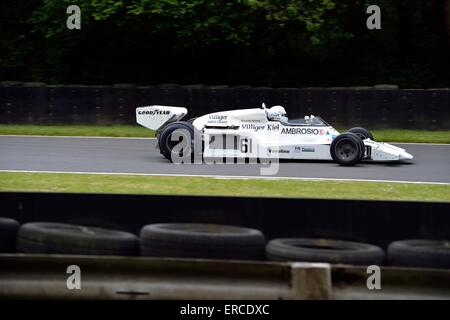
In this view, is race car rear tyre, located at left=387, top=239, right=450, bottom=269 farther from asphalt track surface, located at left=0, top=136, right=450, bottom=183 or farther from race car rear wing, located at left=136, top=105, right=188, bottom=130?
race car rear wing, located at left=136, top=105, right=188, bottom=130

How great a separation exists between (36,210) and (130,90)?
1465cm

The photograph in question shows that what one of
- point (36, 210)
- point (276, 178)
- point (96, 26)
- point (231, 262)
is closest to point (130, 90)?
point (96, 26)

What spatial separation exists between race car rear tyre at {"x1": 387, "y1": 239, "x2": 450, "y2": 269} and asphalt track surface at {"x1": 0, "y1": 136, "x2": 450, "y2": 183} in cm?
764

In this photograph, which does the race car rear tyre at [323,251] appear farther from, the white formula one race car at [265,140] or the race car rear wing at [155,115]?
the race car rear wing at [155,115]

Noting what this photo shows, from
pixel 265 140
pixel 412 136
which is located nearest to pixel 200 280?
pixel 265 140

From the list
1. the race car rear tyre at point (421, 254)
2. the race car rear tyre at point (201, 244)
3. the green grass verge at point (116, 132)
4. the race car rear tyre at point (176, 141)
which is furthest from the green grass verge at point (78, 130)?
the race car rear tyre at point (421, 254)

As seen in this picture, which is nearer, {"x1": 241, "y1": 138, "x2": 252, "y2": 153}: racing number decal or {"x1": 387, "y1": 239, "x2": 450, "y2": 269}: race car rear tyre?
{"x1": 387, "y1": 239, "x2": 450, "y2": 269}: race car rear tyre

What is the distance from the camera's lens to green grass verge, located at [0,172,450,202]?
11633 mm

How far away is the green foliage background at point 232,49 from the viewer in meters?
25.4

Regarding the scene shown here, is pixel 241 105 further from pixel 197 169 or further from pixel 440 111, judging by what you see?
pixel 197 169

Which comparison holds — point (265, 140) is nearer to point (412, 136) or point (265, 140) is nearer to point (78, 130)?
point (412, 136)

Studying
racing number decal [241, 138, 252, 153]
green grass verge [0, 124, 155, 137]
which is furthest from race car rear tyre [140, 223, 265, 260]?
green grass verge [0, 124, 155, 137]

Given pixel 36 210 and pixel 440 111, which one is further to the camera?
pixel 440 111

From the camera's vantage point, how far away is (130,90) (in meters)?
20.7
